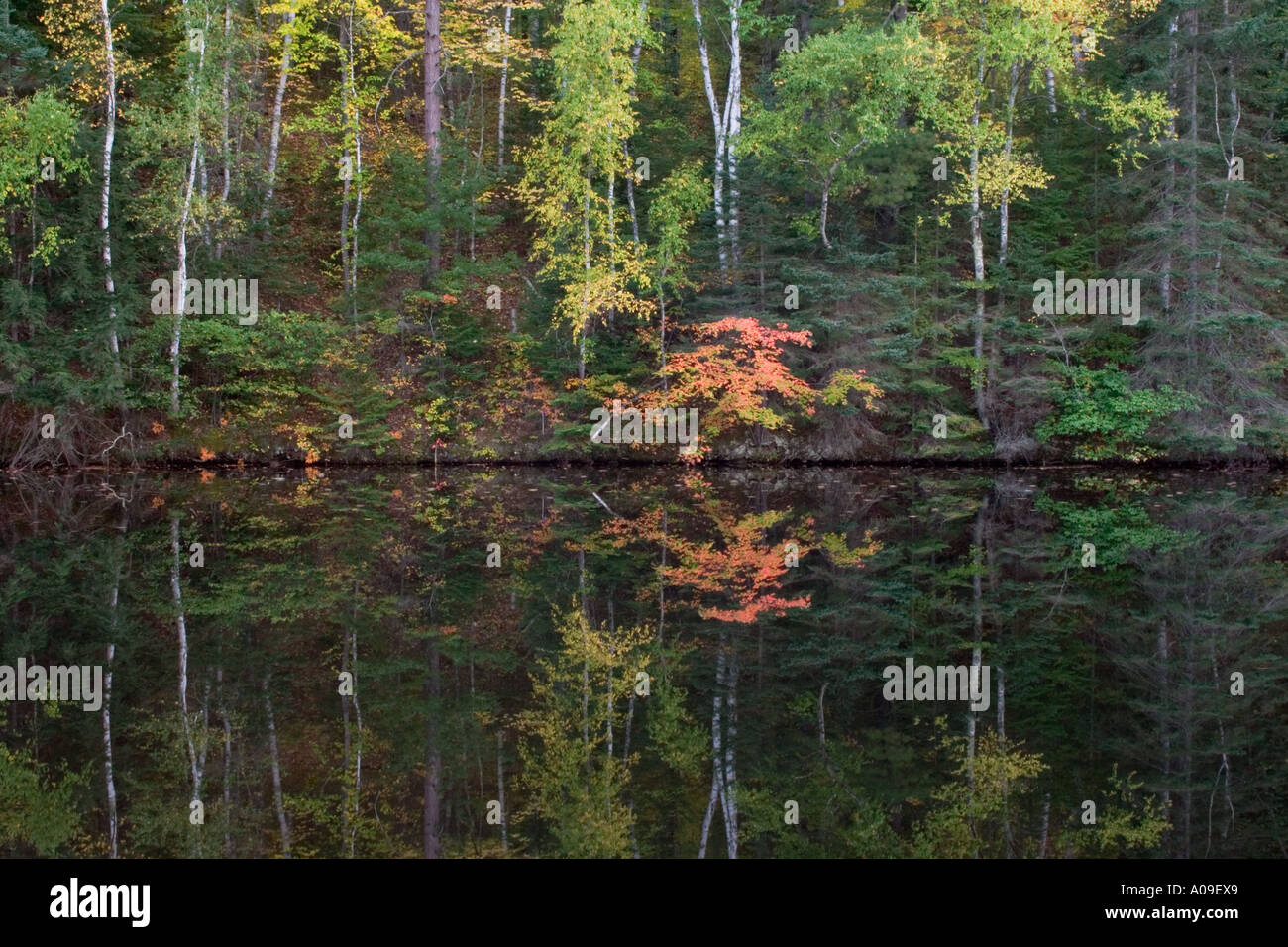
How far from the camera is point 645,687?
26.0 ft

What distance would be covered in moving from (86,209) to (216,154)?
10.3ft

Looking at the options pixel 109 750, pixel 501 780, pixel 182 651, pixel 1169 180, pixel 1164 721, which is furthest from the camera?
pixel 1169 180

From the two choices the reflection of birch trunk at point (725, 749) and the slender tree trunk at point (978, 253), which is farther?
the slender tree trunk at point (978, 253)

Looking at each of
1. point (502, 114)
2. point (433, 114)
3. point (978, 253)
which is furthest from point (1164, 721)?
point (502, 114)

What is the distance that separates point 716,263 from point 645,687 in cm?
1855

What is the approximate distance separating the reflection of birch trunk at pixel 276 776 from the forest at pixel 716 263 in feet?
56.6

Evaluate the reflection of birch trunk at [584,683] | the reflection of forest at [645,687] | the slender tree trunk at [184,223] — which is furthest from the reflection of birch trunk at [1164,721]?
the slender tree trunk at [184,223]

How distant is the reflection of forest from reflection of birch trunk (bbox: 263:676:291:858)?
2 cm

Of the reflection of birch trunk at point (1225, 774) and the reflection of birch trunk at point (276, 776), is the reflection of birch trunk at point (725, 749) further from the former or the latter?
the reflection of birch trunk at point (1225, 774)

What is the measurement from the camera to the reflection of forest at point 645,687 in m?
5.55

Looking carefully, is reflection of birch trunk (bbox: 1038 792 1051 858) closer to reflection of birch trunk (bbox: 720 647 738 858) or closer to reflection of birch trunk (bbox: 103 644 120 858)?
reflection of birch trunk (bbox: 720 647 738 858)

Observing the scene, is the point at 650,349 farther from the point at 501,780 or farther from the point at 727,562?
the point at 501,780

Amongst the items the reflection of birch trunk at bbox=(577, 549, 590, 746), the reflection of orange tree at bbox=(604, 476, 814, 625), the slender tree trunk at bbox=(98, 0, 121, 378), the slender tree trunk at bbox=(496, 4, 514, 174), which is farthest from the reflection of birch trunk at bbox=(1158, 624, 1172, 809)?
the slender tree trunk at bbox=(496, 4, 514, 174)

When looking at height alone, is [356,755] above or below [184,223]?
below
